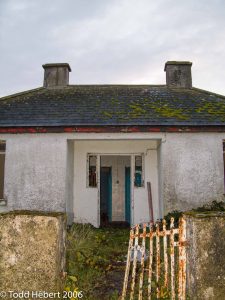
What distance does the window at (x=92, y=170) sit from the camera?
37.6 ft

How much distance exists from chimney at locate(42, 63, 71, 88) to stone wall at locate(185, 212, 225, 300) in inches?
438

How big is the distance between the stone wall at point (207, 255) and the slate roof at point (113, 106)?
6028mm

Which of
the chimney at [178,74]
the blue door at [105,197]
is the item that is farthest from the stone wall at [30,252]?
the chimney at [178,74]

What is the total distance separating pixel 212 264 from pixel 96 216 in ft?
24.7

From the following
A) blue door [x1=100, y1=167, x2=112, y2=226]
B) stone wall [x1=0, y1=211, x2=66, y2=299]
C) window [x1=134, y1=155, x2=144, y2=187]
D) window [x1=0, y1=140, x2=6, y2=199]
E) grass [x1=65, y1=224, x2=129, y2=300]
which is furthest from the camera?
blue door [x1=100, y1=167, x2=112, y2=226]

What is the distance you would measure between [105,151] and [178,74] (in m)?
5.28

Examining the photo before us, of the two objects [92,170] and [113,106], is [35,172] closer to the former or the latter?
[92,170]

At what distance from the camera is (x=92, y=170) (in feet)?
37.9

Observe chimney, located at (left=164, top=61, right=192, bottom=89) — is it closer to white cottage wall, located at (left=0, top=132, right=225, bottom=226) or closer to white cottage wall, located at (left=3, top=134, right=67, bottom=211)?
white cottage wall, located at (left=0, top=132, right=225, bottom=226)

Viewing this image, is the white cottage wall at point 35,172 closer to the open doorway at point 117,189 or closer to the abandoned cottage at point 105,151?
the abandoned cottage at point 105,151

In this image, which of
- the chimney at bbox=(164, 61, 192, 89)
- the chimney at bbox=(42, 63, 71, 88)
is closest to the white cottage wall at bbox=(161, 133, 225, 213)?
the chimney at bbox=(164, 61, 192, 89)

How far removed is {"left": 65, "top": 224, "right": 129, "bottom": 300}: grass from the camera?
479cm

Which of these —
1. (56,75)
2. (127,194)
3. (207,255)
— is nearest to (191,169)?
(127,194)

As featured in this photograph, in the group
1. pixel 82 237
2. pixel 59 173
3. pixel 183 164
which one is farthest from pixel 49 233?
pixel 183 164
